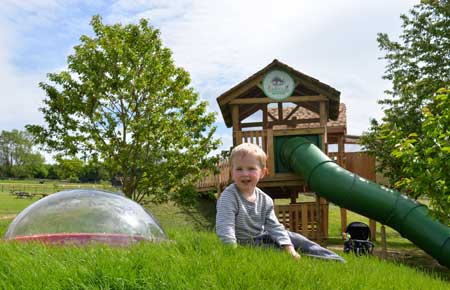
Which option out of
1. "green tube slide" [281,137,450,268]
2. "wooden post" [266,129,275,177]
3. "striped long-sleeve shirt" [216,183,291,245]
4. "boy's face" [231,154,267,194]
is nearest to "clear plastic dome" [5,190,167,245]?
"striped long-sleeve shirt" [216,183,291,245]

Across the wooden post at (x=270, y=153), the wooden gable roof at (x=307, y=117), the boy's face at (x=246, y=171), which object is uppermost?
the wooden gable roof at (x=307, y=117)

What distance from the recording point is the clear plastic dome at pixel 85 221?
4.12 m

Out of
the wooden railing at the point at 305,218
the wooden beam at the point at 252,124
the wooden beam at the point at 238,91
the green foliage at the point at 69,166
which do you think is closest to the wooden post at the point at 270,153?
the wooden railing at the point at 305,218

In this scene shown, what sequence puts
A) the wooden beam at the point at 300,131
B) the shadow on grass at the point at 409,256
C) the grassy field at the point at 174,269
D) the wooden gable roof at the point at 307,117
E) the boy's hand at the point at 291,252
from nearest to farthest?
the grassy field at the point at 174,269, the boy's hand at the point at 291,252, the shadow on grass at the point at 409,256, the wooden beam at the point at 300,131, the wooden gable roof at the point at 307,117

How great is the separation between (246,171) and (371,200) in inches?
310

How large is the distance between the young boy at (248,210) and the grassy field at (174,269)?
0.79ft

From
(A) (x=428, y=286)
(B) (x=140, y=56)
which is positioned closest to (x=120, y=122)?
(B) (x=140, y=56)

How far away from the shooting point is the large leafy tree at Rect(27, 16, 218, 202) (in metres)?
13.3

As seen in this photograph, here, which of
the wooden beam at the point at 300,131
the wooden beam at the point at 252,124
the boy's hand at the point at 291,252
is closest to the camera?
the boy's hand at the point at 291,252

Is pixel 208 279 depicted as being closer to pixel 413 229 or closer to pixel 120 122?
pixel 413 229

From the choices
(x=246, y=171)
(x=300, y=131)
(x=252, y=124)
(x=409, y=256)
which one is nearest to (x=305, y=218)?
(x=300, y=131)

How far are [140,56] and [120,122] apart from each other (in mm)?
2035

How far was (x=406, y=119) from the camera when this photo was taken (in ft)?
47.3

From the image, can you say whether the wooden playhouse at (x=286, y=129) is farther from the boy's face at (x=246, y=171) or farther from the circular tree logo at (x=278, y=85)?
the boy's face at (x=246, y=171)
